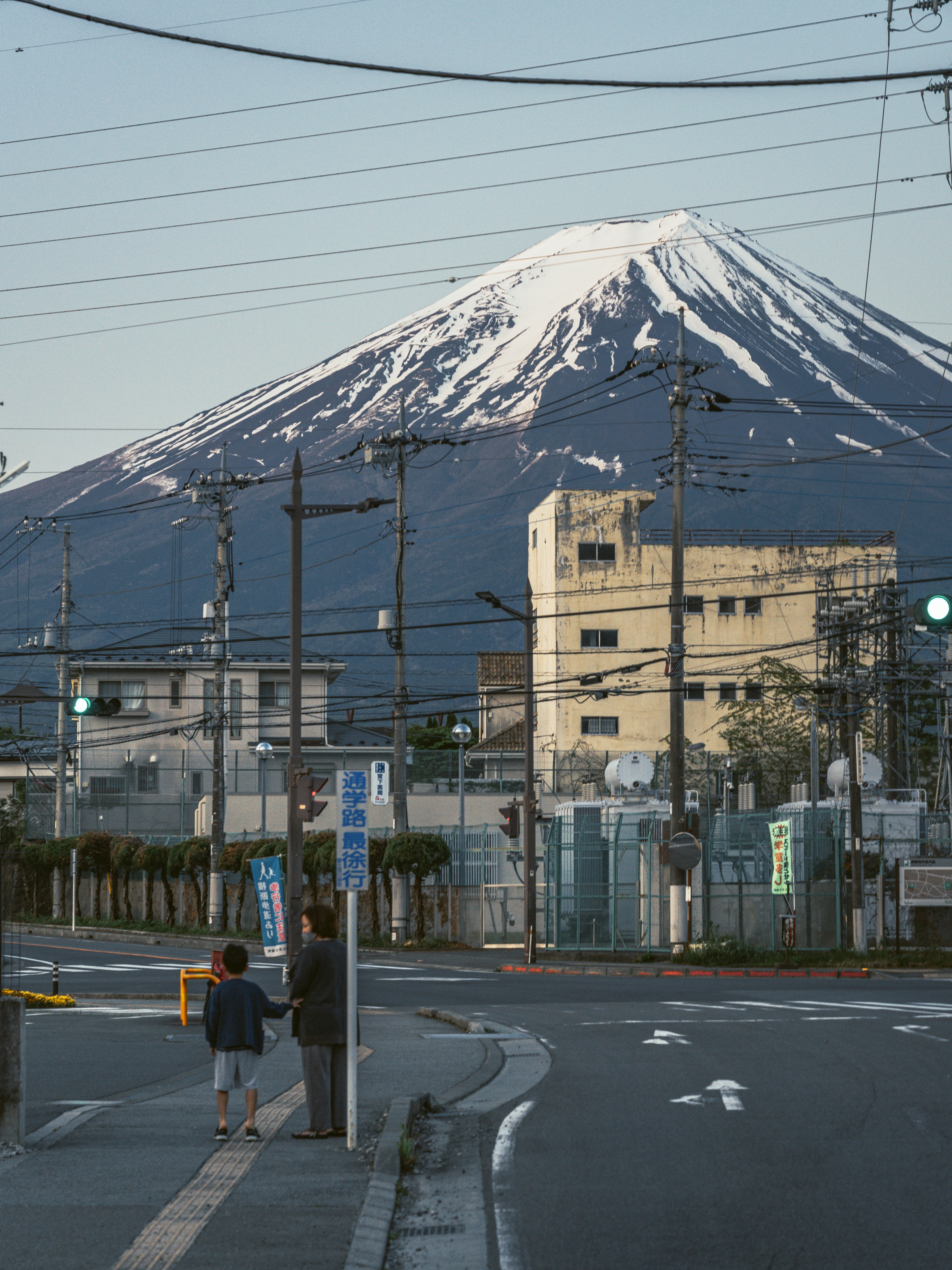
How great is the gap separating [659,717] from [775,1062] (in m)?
62.6

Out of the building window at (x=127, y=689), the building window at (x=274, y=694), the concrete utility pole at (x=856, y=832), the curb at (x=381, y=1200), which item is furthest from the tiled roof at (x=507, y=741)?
the curb at (x=381, y=1200)

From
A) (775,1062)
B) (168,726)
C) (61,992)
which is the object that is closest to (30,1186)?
(775,1062)

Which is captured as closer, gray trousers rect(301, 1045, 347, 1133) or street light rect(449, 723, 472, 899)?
gray trousers rect(301, 1045, 347, 1133)

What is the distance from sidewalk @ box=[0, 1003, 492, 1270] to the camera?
7.88 m

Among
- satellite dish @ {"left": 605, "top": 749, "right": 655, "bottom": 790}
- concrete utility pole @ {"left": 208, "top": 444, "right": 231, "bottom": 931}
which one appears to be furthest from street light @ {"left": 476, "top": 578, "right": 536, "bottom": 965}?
concrete utility pole @ {"left": 208, "top": 444, "right": 231, "bottom": 931}

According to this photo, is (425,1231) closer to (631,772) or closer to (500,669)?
(631,772)

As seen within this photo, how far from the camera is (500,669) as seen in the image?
90938 millimetres

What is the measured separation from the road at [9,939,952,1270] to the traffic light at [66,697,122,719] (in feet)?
25.6

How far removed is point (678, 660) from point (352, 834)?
25.1m

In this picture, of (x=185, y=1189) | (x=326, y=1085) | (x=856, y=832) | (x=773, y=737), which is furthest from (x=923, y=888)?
(x=773, y=737)

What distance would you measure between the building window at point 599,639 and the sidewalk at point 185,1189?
6612 cm

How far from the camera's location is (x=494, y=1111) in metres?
13.4

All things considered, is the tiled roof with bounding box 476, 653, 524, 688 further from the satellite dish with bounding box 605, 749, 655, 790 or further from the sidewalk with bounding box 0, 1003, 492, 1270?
the sidewalk with bounding box 0, 1003, 492, 1270

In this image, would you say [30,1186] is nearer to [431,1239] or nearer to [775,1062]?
[431,1239]
